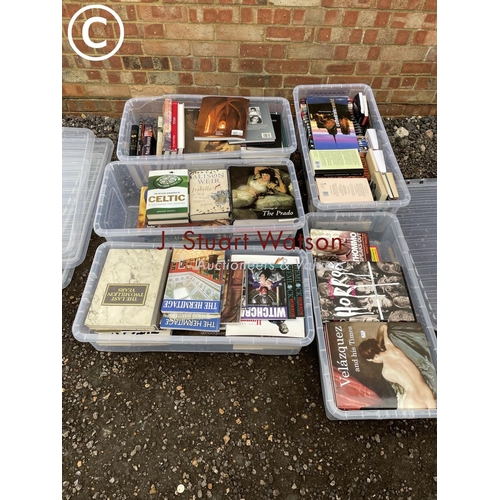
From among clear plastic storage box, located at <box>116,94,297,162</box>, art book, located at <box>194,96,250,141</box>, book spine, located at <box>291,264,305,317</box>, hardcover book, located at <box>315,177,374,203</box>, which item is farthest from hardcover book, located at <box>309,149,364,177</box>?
book spine, located at <box>291,264,305,317</box>

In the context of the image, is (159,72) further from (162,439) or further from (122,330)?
(162,439)

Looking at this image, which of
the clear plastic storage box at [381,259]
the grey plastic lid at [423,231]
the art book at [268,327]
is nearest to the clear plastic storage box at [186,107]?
the clear plastic storage box at [381,259]

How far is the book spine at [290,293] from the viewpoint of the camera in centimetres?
162

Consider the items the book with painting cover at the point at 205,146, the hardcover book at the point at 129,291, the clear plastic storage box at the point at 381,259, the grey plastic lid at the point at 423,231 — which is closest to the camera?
the clear plastic storage box at the point at 381,259

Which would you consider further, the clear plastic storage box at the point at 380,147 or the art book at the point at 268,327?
the clear plastic storage box at the point at 380,147

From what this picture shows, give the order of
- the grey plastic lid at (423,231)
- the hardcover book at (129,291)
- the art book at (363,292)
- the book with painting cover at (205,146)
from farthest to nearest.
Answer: the book with painting cover at (205,146)
the grey plastic lid at (423,231)
the art book at (363,292)
the hardcover book at (129,291)

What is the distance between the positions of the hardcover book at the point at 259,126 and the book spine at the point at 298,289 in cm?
73

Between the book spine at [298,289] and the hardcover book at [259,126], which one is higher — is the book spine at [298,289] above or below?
below

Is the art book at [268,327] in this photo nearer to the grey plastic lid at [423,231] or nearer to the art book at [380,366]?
the art book at [380,366]

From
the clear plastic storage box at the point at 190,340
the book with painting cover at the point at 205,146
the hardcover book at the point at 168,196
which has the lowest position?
the clear plastic storage box at the point at 190,340

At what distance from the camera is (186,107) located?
86.9 inches

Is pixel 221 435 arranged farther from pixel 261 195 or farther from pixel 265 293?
pixel 261 195

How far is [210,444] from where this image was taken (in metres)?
1.51

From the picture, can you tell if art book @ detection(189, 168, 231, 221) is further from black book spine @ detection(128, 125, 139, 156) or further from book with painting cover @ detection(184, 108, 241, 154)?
black book spine @ detection(128, 125, 139, 156)
